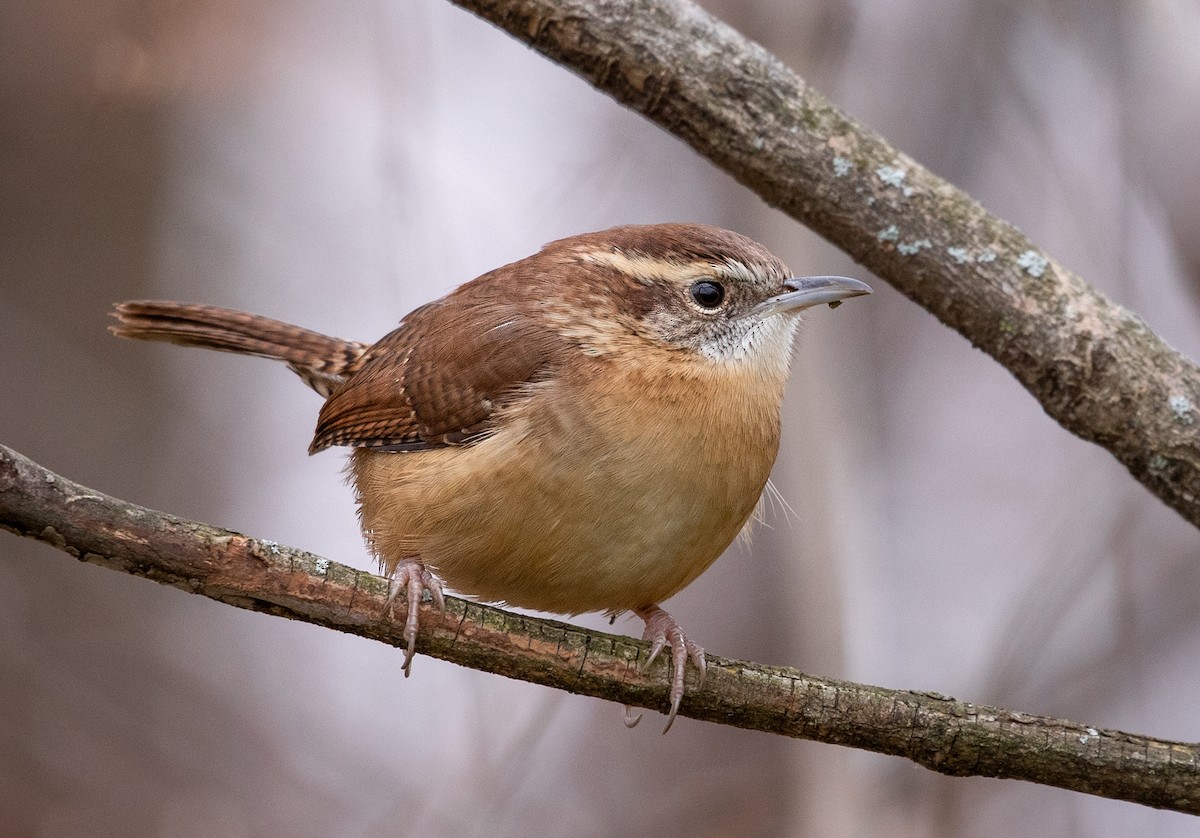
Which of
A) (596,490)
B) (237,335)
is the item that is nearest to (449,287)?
(237,335)

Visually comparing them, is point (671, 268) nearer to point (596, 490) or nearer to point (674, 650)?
point (596, 490)

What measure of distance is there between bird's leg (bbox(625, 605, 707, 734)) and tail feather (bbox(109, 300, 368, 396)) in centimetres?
173

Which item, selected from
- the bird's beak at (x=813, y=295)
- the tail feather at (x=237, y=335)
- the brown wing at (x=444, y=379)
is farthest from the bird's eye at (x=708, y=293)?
the tail feather at (x=237, y=335)

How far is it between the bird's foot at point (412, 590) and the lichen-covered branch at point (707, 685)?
23 mm

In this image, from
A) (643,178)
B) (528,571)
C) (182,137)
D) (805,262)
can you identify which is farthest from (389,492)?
(643,178)

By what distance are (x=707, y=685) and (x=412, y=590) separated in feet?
2.49

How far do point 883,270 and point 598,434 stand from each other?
1.03m

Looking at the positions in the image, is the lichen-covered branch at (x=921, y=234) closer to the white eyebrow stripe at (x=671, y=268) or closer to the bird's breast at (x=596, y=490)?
A: the white eyebrow stripe at (x=671, y=268)

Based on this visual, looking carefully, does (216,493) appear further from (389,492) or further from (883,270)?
(883,270)

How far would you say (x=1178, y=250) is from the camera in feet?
15.8

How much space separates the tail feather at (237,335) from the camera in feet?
14.9

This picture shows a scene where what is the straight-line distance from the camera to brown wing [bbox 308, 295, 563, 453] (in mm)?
3428

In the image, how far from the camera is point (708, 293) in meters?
3.58

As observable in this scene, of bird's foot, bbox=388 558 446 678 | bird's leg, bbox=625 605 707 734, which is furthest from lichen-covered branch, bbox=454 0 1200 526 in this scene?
bird's foot, bbox=388 558 446 678
